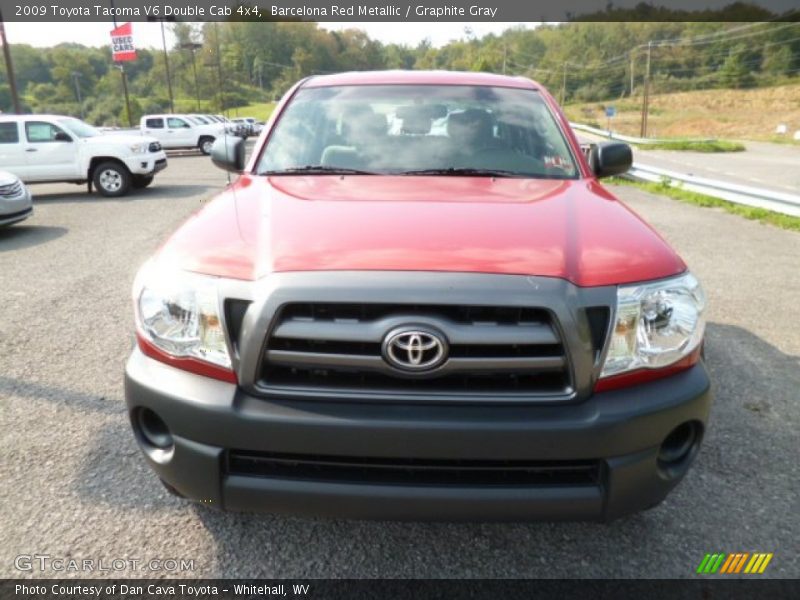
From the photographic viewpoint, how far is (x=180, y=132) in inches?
1008

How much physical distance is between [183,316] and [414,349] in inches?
29.0

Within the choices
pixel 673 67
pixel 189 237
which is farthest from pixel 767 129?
pixel 189 237

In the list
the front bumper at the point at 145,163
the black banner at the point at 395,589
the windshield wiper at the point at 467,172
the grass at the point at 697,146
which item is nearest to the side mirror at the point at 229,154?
the windshield wiper at the point at 467,172

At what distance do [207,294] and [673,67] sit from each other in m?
111

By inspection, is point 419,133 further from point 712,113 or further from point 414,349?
point 712,113

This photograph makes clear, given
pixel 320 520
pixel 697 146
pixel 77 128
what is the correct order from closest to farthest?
pixel 320 520 < pixel 77 128 < pixel 697 146

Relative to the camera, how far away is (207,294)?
1.85 m

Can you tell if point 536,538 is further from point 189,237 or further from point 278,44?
point 278,44

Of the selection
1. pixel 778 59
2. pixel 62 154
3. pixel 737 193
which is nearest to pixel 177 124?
pixel 62 154

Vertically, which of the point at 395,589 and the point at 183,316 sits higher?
the point at 183,316

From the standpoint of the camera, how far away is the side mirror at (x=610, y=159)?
3.26 meters

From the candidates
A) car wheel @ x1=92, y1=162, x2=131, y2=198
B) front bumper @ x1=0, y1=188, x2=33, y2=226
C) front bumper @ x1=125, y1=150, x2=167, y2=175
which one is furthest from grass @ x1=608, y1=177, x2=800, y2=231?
car wheel @ x1=92, y1=162, x2=131, y2=198

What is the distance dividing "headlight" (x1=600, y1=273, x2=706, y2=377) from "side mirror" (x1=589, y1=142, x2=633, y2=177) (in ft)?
4.76

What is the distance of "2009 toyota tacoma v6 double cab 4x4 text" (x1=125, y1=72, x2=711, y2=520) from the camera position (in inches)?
67.9
